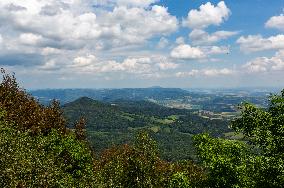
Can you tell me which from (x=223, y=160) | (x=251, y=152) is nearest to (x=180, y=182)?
(x=223, y=160)

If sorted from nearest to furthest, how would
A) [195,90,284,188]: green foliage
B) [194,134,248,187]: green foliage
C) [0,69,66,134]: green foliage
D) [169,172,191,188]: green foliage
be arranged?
[195,90,284,188]: green foliage < [194,134,248,187]: green foliage < [169,172,191,188]: green foliage < [0,69,66,134]: green foliage

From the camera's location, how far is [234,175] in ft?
141

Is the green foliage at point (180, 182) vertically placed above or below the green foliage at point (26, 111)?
below

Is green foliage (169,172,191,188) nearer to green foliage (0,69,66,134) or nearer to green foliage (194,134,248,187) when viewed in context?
green foliage (194,134,248,187)

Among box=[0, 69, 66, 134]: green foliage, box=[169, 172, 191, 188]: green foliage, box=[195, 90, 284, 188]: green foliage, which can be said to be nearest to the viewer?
box=[195, 90, 284, 188]: green foliage

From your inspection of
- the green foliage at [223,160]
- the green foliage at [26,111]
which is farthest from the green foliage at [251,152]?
the green foliage at [26,111]

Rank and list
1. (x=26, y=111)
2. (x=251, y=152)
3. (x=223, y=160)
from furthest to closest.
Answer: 1. (x=26, y=111)
2. (x=251, y=152)
3. (x=223, y=160)

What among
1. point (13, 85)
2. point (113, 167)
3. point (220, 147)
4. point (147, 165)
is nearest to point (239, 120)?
point (220, 147)

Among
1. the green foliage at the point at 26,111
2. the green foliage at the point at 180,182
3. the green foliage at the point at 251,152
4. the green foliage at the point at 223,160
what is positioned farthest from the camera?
the green foliage at the point at 26,111

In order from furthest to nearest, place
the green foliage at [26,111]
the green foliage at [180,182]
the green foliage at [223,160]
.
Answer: the green foliage at [26,111] < the green foliage at [180,182] < the green foliage at [223,160]

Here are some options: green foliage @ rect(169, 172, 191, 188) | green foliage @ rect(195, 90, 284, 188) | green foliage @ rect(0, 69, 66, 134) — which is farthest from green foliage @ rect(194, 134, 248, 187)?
green foliage @ rect(0, 69, 66, 134)

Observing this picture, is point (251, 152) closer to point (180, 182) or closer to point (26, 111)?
point (180, 182)

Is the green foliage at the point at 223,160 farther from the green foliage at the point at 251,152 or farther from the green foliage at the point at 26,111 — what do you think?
the green foliage at the point at 26,111

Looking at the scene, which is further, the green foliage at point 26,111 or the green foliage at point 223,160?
the green foliage at point 26,111
